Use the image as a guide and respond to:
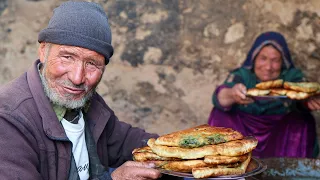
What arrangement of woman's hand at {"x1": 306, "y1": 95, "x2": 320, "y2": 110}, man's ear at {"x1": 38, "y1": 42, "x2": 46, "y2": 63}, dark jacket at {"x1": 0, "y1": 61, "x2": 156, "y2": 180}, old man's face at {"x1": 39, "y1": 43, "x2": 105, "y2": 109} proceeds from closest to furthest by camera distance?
dark jacket at {"x1": 0, "y1": 61, "x2": 156, "y2": 180}
old man's face at {"x1": 39, "y1": 43, "x2": 105, "y2": 109}
man's ear at {"x1": 38, "y1": 42, "x2": 46, "y2": 63}
woman's hand at {"x1": 306, "y1": 95, "x2": 320, "y2": 110}

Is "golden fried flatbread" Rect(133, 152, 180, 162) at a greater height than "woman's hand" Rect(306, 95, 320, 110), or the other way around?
"woman's hand" Rect(306, 95, 320, 110)

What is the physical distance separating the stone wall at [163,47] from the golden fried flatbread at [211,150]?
10.2ft

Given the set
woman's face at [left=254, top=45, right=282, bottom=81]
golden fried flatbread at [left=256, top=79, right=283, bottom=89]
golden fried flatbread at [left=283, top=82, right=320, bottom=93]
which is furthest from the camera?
woman's face at [left=254, top=45, right=282, bottom=81]

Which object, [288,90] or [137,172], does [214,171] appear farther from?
[288,90]

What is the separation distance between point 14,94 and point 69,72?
274 mm

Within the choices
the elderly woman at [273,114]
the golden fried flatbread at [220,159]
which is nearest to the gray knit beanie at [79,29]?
the golden fried flatbread at [220,159]

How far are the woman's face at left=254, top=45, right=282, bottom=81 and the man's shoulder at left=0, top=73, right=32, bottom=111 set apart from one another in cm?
288

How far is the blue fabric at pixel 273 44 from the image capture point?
4.75 meters

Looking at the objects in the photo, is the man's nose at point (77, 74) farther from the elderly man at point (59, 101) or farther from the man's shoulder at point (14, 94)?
the man's shoulder at point (14, 94)

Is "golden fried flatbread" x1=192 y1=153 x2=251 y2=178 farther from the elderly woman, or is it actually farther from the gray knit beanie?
the elderly woman

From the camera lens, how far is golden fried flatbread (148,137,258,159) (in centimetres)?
198

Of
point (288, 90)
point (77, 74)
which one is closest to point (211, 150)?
point (77, 74)

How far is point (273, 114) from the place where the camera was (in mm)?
4742

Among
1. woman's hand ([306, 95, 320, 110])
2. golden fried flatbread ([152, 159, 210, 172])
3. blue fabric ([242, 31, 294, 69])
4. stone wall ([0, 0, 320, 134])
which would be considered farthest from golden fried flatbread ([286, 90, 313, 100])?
golden fried flatbread ([152, 159, 210, 172])
